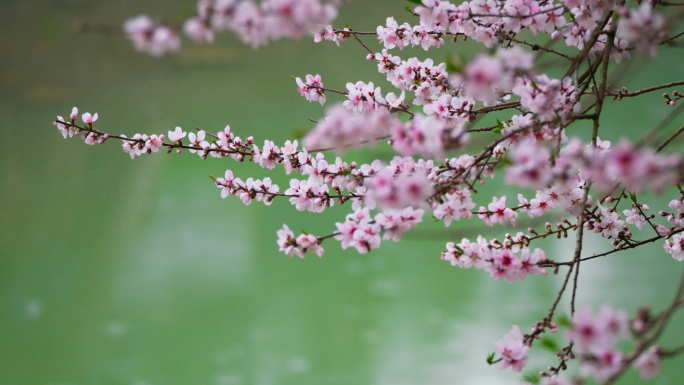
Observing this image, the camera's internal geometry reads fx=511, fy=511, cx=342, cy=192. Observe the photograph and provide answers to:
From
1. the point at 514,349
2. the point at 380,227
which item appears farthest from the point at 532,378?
the point at 380,227

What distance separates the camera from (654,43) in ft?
1.77

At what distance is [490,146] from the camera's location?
0.64m

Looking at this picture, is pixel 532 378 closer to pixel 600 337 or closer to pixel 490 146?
pixel 600 337

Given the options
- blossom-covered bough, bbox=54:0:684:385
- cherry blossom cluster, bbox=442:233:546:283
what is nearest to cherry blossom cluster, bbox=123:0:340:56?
blossom-covered bough, bbox=54:0:684:385

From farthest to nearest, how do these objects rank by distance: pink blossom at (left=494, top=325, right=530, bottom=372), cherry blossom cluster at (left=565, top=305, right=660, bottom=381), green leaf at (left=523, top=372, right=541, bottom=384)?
pink blossom at (left=494, top=325, right=530, bottom=372)
green leaf at (left=523, top=372, right=541, bottom=384)
cherry blossom cluster at (left=565, top=305, right=660, bottom=381)

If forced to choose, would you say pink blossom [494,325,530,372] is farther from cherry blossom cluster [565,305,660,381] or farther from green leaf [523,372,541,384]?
cherry blossom cluster [565,305,660,381]

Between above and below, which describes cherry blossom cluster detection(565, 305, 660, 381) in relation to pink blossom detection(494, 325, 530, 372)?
below

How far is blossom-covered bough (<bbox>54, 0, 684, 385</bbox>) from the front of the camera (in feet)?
1.55

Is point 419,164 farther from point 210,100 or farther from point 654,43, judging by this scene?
point 210,100

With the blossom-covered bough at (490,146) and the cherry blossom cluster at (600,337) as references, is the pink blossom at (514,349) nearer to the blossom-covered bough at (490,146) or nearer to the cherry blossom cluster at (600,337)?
the blossom-covered bough at (490,146)

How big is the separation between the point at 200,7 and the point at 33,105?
442 centimetres

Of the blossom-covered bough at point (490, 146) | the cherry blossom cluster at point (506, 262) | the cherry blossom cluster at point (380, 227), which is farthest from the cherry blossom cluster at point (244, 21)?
the cherry blossom cluster at point (506, 262)

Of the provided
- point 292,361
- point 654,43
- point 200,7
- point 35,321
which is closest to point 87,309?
point 35,321

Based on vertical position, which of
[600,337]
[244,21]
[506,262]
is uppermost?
[244,21]
